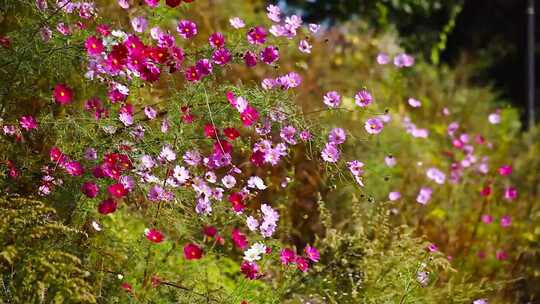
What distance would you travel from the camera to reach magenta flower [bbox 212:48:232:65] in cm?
266

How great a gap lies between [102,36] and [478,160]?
126 inches

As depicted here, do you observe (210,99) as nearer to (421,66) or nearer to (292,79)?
(292,79)

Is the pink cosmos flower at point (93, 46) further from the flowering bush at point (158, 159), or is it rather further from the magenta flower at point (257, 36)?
the magenta flower at point (257, 36)

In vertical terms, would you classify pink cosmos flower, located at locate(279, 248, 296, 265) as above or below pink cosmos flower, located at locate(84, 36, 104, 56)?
below

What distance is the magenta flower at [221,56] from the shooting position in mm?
2658

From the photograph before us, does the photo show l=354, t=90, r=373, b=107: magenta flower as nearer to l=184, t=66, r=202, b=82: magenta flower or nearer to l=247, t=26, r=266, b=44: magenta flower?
l=247, t=26, r=266, b=44: magenta flower

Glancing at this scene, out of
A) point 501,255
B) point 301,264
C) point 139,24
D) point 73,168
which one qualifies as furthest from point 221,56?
point 501,255

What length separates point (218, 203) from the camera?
2.79 metres

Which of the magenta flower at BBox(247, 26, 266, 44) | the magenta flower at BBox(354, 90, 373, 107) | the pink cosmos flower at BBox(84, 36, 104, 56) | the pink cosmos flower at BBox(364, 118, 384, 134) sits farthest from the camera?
the pink cosmos flower at BBox(364, 118, 384, 134)

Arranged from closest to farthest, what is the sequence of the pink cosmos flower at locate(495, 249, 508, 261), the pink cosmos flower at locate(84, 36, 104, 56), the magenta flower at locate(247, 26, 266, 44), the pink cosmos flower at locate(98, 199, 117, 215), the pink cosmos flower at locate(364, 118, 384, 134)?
the pink cosmos flower at locate(98, 199, 117, 215) < the pink cosmos flower at locate(84, 36, 104, 56) < the magenta flower at locate(247, 26, 266, 44) < the pink cosmos flower at locate(364, 118, 384, 134) < the pink cosmos flower at locate(495, 249, 508, 261)

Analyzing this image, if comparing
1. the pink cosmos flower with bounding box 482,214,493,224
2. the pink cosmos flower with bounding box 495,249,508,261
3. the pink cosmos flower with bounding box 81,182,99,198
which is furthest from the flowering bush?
the pink cosmos flower with bounding box 482,214,493,224

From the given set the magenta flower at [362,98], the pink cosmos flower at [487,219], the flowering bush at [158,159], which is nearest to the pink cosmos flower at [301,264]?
the flowering bush at [158,159]

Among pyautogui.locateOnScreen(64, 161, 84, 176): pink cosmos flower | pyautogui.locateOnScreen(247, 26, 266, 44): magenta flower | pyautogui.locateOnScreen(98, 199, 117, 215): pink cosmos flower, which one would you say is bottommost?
pyautogui.locateOnScreen(98, 199, 117, 215): pink cosmos flower

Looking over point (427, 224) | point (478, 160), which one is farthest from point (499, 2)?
point (427, 224)
